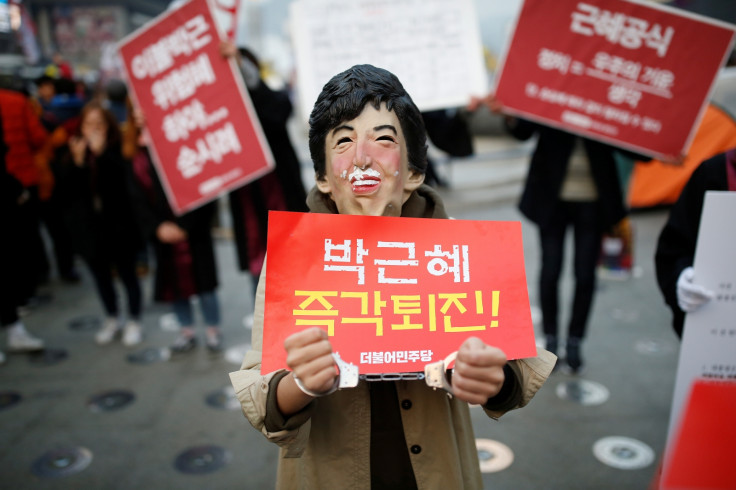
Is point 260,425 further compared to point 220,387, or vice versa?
point 220,387

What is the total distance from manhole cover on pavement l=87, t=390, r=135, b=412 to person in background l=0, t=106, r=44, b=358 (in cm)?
103

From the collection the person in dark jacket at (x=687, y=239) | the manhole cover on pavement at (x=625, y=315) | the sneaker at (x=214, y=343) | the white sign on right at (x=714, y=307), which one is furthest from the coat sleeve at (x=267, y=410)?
the manhole cover on pavement at (x=625, y=315)

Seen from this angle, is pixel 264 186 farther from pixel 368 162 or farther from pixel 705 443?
pixel 705 443

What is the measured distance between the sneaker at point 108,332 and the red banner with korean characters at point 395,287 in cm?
371

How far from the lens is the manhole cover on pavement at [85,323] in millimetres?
4578

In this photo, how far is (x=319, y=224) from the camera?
1.16 metres

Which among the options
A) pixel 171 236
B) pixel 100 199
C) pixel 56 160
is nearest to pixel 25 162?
pixel 56 160

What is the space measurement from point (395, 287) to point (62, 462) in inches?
99.0

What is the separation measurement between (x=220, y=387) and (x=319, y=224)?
2695 millimetres

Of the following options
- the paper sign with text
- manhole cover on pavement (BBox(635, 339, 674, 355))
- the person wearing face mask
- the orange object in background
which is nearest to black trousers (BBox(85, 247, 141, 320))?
the paper sign with text

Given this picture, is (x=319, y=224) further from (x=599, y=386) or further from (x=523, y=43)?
(x=599, y=386)

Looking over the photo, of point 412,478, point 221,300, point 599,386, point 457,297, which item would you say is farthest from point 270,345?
point 221,300

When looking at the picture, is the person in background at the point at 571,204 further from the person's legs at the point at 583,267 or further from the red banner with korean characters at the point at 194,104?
the red banner with korean characters at the point at 194,104

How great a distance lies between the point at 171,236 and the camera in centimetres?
366
